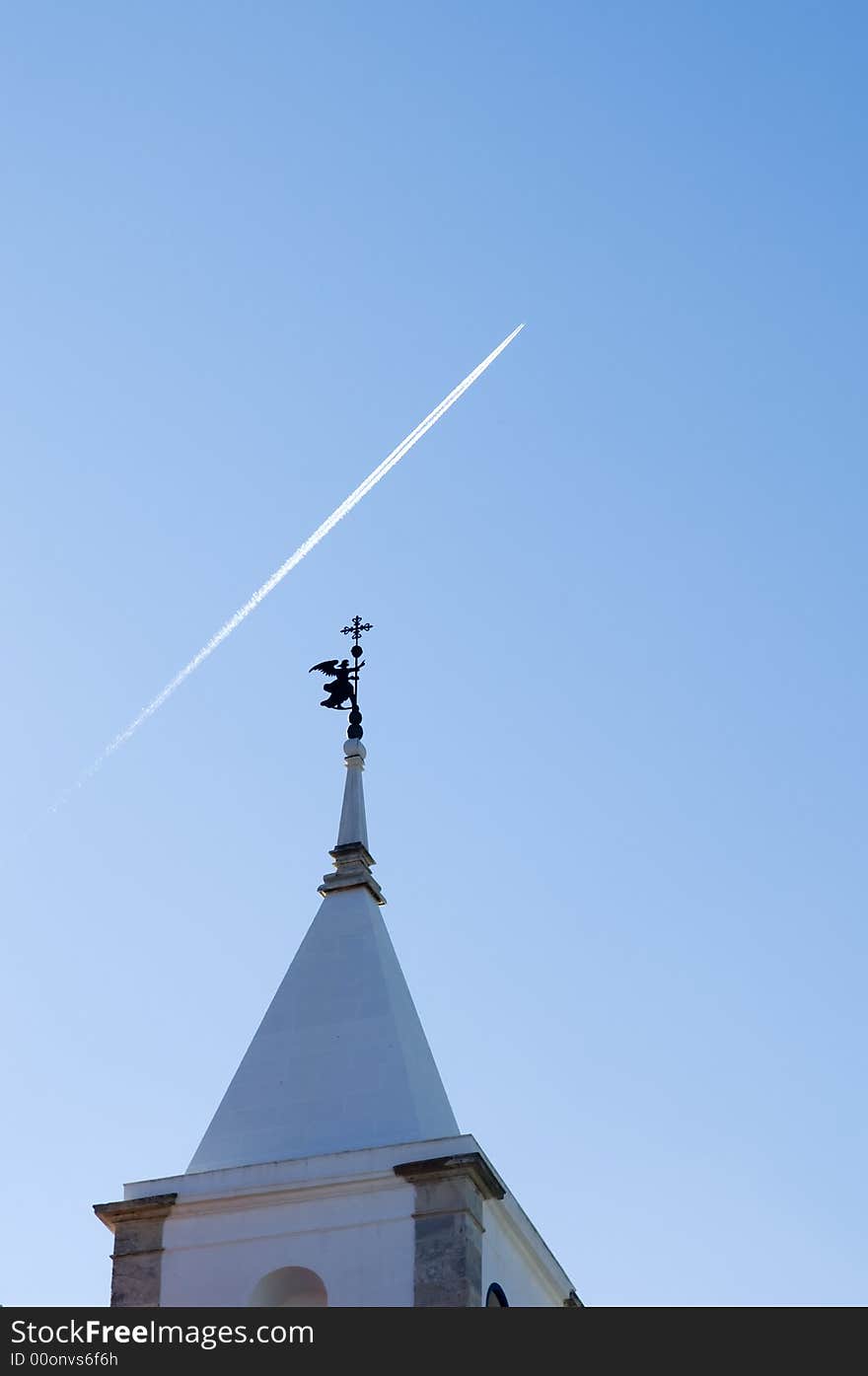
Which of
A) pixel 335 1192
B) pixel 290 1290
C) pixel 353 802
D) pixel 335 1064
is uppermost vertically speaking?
pixel 353 802

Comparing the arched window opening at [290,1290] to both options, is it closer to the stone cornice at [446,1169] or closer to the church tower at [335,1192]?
the church tower at [335,1192]

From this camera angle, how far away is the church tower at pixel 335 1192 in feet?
70.1

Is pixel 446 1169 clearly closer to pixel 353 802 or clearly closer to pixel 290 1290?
pixel 290 1290

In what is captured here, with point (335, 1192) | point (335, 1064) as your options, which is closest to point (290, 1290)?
point (335, 1192)

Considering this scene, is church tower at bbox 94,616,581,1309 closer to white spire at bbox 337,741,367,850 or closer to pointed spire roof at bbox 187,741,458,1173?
pointed spire roof at bbox 187,741,458,1173

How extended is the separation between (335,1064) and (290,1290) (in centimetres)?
214

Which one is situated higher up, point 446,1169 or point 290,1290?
point 446,1169

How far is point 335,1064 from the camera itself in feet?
75.7

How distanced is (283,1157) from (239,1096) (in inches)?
38.5

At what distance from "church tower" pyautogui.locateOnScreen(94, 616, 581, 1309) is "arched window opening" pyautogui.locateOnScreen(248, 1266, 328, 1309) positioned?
2 cm
